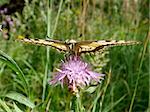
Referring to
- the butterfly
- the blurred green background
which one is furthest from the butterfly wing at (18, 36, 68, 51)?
the blurred green background

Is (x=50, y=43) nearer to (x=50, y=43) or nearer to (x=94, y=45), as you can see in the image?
(x=50, y=43)

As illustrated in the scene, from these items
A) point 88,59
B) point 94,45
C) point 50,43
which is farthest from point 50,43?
point 88,59

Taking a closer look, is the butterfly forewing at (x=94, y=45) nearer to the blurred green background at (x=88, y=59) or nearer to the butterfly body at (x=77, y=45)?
the butterfly body at (x=77, y=45)

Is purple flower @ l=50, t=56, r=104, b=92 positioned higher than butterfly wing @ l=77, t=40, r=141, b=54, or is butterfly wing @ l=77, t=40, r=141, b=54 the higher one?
butterfly wing @ l=77, t=40, r=141, b=54

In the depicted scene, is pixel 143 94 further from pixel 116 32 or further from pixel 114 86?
pixel 116 32

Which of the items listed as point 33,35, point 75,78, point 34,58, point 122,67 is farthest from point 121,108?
point 75,78

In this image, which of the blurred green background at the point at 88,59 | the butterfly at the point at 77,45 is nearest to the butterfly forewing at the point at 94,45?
the butterfly at the point at 77,45

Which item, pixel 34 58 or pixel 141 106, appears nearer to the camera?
pixel 141 106

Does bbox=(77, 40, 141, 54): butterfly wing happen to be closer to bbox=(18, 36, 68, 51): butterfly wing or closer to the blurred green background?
bbox=(18, 36, 68, 51): butterfly wing
